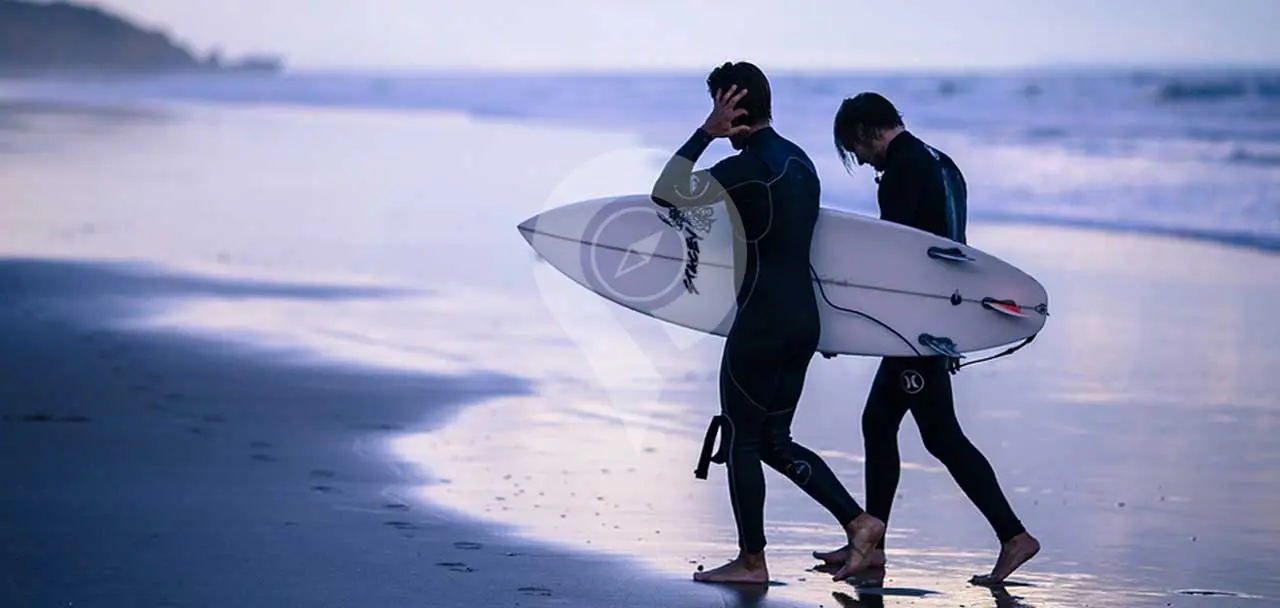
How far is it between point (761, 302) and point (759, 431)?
367 millimetres

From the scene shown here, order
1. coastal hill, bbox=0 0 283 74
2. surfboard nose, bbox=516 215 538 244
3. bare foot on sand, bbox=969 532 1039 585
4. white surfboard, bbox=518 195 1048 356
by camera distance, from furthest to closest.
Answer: coastal hill, bbox=0 0 283 74 < surfboard nose, bbox=516 215 538 244 < white surfboard, bbox=518 195 1048 356 < bare foot on sand, bbox=969 532 1039 585

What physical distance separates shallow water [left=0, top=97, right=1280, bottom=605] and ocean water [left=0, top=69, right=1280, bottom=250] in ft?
7.71

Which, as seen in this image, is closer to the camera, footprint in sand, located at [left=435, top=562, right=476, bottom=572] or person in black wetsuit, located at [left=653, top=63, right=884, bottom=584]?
person in black wetsuit, located at [left=653, top=63, right=884, bottom=584]

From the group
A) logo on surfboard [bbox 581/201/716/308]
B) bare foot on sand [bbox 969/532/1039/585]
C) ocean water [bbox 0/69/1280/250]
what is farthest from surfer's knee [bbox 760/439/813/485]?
ocean water [bbox 0/69/1280/250]

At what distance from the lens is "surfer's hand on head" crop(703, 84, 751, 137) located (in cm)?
480

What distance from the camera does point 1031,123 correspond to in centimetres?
3055

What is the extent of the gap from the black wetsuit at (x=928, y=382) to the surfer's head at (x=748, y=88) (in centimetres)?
42

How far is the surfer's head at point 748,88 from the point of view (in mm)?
4801

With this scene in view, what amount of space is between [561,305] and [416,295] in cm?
106

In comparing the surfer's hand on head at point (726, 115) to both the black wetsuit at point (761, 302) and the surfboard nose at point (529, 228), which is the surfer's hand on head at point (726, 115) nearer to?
the black wetsuit at point (761, 302)

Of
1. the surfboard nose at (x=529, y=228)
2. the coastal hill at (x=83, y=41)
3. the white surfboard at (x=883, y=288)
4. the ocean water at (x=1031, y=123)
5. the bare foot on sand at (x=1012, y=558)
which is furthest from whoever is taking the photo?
the coastal hill at (x=83, y=41)

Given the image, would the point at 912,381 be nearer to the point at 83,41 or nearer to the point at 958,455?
the point at 958,455

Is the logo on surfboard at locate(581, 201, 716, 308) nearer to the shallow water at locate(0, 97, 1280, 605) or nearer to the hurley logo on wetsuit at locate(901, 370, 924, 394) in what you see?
the shallow water at locate(0, 97, 1280, 605)
